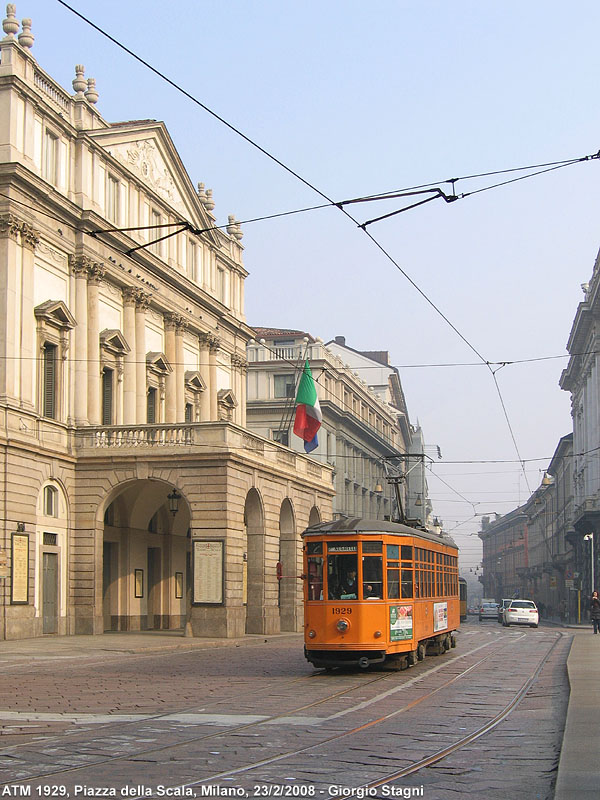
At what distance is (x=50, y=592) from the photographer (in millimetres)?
33500

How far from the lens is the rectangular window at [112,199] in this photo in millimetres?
38188

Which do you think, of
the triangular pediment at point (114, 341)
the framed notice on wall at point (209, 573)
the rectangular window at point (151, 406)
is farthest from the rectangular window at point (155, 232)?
the framed notice on wall at point (209, 573)

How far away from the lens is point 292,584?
41000mm

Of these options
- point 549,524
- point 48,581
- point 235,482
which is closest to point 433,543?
point 235,482

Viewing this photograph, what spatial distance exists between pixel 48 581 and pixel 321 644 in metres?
15.1

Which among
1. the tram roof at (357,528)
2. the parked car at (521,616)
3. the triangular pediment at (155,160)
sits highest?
the triangular pediment at (155,160)

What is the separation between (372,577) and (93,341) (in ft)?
61.1

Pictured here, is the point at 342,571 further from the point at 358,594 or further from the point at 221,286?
the point at 221,286

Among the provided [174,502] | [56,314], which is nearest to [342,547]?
[174,502]

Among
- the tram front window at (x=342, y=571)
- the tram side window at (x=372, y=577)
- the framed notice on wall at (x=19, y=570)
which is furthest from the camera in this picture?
the framed notice on wall at (x=19, y=570)

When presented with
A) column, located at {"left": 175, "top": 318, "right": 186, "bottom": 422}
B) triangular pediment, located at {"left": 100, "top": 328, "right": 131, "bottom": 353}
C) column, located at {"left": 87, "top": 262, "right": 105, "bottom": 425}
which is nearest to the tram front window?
column, located at {"left": 87, "top": 262, "right": 105, "bottom": 425}

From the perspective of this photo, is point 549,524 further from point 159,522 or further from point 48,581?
point 48,581

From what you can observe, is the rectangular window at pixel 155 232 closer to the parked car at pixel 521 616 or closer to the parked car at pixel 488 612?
the parked car at pixel 521 616

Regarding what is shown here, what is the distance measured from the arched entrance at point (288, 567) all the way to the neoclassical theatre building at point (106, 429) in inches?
2.8
